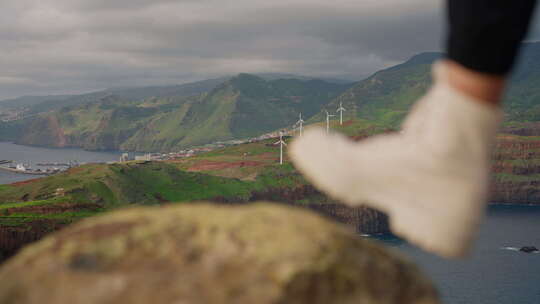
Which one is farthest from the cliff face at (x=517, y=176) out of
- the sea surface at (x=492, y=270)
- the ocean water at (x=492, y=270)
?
the sea surface at (x=492, y=270)

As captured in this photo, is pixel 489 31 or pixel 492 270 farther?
pixel 492 270

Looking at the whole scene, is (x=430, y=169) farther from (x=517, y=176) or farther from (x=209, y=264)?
(x=517, y=176)

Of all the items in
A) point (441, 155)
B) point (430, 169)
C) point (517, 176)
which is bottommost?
point (517, 176)

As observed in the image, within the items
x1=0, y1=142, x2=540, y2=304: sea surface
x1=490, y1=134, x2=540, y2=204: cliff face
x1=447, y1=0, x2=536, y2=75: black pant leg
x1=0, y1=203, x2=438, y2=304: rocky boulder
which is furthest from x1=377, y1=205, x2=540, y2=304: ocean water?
x1=447, y1=0, x2=536, y2=75: black pant leg

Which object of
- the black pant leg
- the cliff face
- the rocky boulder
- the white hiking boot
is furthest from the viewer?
the cliff face

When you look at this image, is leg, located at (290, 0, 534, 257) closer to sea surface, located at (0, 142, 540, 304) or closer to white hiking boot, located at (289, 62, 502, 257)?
white hiking boot, located at (289, 62, 502, 257)

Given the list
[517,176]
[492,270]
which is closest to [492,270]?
[492,270]

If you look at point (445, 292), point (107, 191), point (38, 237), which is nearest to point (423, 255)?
point (445, 292)
